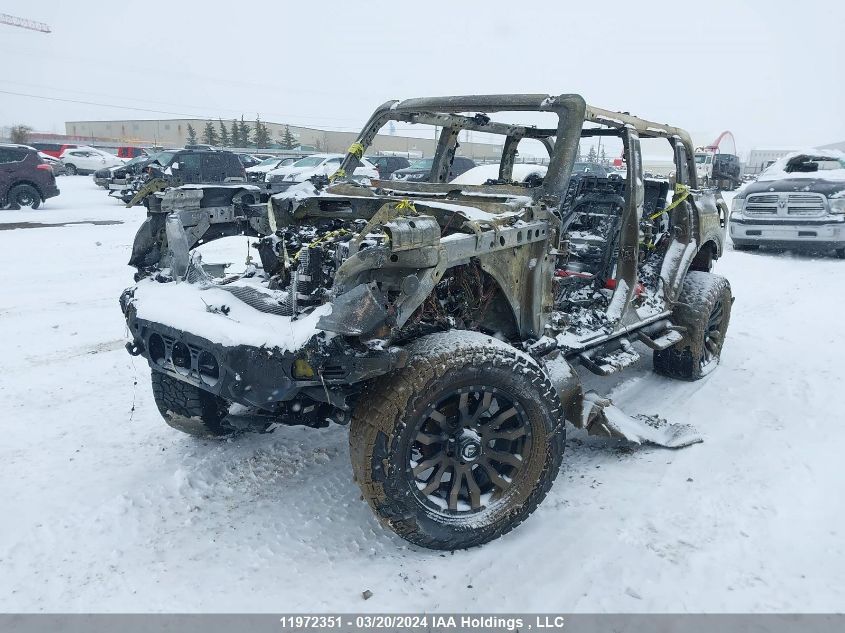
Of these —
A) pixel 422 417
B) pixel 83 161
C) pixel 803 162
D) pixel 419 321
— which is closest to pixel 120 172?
pixel 83 161

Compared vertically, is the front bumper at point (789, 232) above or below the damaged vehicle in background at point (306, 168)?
below

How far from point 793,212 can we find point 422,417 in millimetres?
9937

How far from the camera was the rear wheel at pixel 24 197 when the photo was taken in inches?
575

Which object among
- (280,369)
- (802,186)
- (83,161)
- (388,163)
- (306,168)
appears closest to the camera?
(280,369)

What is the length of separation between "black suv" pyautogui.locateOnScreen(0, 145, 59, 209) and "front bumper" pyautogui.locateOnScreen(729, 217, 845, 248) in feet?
51.3

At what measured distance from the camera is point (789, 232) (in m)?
10.0

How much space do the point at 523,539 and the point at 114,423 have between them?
9.14 ft

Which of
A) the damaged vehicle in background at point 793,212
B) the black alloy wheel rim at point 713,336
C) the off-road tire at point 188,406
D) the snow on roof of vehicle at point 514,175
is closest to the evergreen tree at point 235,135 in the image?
the damaged vehicle in background at point 793,212

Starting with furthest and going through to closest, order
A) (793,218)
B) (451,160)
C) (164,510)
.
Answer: (793,218), (451,160), (164,510)

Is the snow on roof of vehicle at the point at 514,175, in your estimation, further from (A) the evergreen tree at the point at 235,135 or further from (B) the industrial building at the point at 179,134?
(A) the evergreen tree at the point at 235,135

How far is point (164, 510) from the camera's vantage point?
121 inches

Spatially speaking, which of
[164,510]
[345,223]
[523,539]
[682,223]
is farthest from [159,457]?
[682,223]

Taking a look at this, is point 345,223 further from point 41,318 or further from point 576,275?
point 41,318

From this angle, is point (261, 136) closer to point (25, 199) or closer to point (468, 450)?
point (25, 199)
